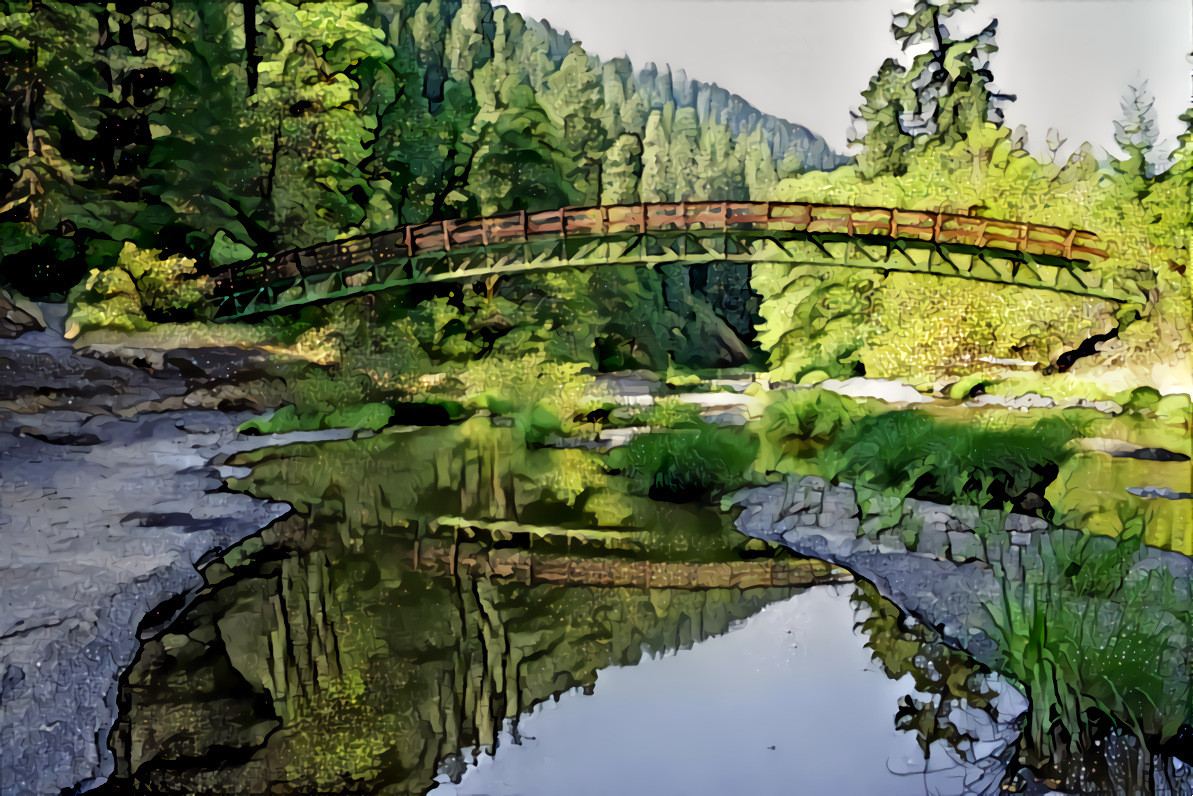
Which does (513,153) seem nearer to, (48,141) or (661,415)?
(661,415)

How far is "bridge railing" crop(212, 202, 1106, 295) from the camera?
4938 mm

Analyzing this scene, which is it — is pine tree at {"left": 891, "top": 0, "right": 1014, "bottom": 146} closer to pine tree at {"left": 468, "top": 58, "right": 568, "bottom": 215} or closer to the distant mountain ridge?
the distant mountain ridge

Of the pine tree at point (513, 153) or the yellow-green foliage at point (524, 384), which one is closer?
the yellow-green foliage at point (524, 384)

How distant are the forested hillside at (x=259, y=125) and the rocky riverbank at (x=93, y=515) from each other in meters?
0.55

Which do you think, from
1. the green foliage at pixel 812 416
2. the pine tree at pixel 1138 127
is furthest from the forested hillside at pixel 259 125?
the green foliage at pixel 812 416

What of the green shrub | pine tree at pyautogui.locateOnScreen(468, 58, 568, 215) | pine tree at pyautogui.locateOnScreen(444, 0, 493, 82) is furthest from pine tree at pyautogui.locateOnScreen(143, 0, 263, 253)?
the green shrub

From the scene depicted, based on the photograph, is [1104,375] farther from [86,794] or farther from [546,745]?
[86,794]

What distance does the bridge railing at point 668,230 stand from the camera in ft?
16.2

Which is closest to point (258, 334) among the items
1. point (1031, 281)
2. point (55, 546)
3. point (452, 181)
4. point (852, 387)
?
point (55, 546)

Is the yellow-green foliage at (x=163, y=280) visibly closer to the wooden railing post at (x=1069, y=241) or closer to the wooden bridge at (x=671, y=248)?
the wooden bridge at (x=671, y=248)

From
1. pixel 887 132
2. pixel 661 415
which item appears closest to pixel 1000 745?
pixel 661 415

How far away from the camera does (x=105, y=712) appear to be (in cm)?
207

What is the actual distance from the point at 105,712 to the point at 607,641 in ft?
4.39

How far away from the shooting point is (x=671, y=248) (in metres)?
6.33
